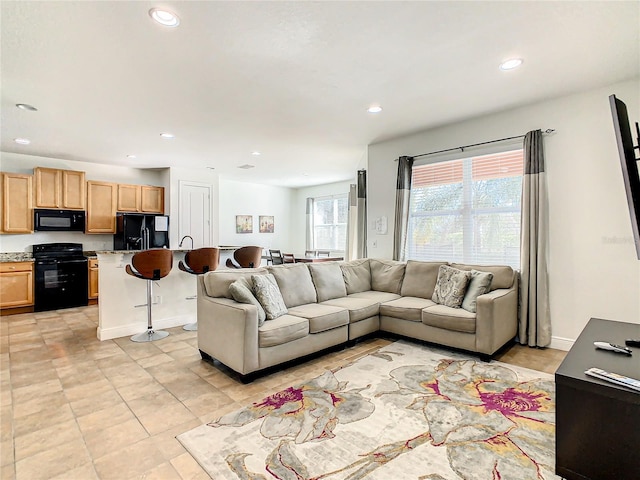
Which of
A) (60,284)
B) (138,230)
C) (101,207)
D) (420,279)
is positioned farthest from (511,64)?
(60,284)

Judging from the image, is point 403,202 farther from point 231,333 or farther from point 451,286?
point 231,333

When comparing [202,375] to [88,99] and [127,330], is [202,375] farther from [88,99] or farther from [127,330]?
[88,99]

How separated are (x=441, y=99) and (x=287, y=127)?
194 cm

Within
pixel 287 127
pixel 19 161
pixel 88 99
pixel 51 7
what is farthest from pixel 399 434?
pixel 19 161

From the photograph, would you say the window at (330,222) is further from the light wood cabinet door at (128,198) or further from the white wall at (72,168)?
the light wood cabinet door at (128,198)

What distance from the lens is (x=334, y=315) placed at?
11.1 ft

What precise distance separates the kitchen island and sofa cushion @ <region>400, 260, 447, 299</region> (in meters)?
3.01

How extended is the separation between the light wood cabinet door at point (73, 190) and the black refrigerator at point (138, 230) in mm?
Result: 638

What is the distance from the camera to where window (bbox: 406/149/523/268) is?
394cm

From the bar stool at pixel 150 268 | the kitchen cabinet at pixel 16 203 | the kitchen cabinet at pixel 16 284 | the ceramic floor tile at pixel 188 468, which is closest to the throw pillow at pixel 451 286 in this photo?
the ceramic floor tile at pixel 188 468

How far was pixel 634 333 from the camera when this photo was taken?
2.19 metres

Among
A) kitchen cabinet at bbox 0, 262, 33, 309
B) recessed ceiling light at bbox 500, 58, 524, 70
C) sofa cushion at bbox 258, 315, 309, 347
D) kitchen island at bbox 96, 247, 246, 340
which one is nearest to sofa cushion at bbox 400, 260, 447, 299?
sofa cushion at bbox 258, 315, 309, 347

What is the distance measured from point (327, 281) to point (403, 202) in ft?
5.45

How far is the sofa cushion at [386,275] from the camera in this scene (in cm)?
450
